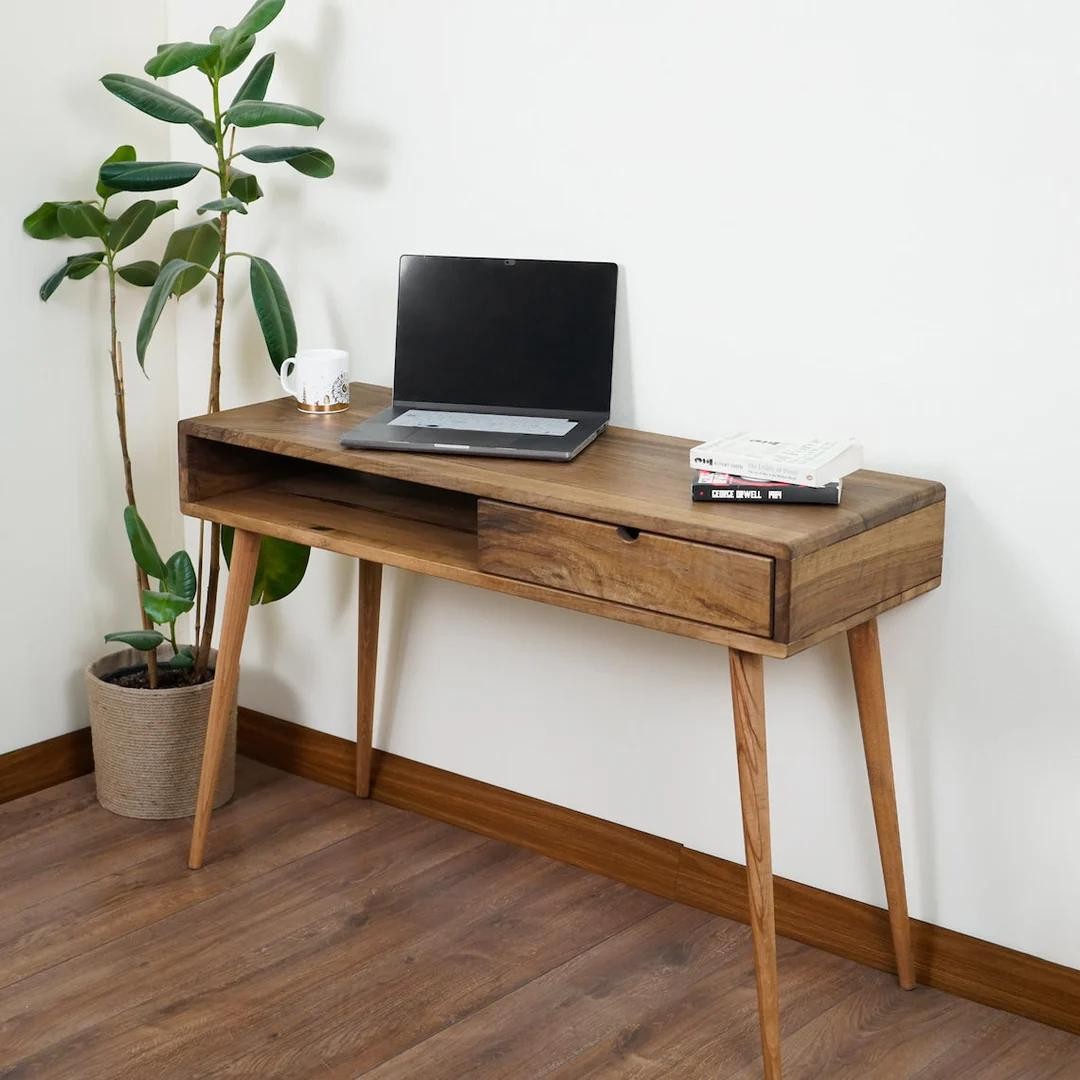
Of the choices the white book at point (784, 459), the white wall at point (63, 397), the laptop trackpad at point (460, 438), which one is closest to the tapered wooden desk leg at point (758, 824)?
the white book at point (784, 459)

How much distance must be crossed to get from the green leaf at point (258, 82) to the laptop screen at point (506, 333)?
1.30 feet

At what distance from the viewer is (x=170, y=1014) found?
2.04 m

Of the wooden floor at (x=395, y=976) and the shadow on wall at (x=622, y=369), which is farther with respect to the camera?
the shadow on wall at (x=622, y=369)

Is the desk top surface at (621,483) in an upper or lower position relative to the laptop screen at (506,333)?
lower

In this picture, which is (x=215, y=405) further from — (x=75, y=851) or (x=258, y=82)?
(x=75, y=851)

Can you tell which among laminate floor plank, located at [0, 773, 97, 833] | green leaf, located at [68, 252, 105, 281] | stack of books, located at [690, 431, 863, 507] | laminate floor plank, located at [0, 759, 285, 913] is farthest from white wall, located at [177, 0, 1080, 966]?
laminate floor plank, located at [0, 773, 97, 833]

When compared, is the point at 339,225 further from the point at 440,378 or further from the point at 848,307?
the point at 848,307

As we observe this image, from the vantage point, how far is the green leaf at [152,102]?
232 cm

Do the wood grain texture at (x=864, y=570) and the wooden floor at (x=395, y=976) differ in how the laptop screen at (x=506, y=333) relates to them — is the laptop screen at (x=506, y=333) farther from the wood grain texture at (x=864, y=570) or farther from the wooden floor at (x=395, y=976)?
the wooden floor at (x=395, y=976)

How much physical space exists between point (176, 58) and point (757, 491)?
1.15 m

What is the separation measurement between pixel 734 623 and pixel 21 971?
3.82 feet

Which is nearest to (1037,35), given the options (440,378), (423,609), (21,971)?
(440,378)

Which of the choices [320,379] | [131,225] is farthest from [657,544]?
[131,225]

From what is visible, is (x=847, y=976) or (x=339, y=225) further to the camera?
(x=339, y=225)
